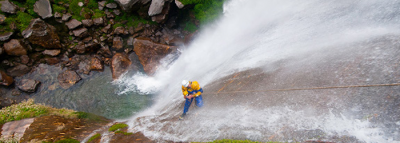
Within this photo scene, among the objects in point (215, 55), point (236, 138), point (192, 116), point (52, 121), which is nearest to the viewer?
point (236, 138)

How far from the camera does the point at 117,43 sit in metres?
19.9

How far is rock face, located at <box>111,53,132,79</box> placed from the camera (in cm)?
1848

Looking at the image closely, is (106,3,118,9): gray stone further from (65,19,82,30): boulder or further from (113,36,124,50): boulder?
(65,19,82,30): boulder

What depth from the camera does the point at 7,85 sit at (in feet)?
56.0

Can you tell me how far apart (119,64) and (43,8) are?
31.6 feet

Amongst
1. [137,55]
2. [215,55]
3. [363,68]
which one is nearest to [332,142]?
[363,68]

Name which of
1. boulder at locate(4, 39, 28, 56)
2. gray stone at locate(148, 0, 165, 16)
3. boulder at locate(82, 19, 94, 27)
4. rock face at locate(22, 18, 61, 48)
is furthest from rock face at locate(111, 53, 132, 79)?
boulder at locate(4, 39, 28, 56)

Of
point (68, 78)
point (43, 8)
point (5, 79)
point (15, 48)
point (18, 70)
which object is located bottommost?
point (68, 78)

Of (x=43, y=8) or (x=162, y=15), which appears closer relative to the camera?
(x=43, y=8)

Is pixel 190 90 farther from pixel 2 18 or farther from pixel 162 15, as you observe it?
pixel 2 18

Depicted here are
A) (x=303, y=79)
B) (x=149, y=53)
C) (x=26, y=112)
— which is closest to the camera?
(x=303, y=79)

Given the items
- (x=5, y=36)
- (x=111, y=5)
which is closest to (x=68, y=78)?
(x=5, y=36)

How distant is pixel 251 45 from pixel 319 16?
4.76 m

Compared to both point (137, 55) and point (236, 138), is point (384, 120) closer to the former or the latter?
point (236, 138)
